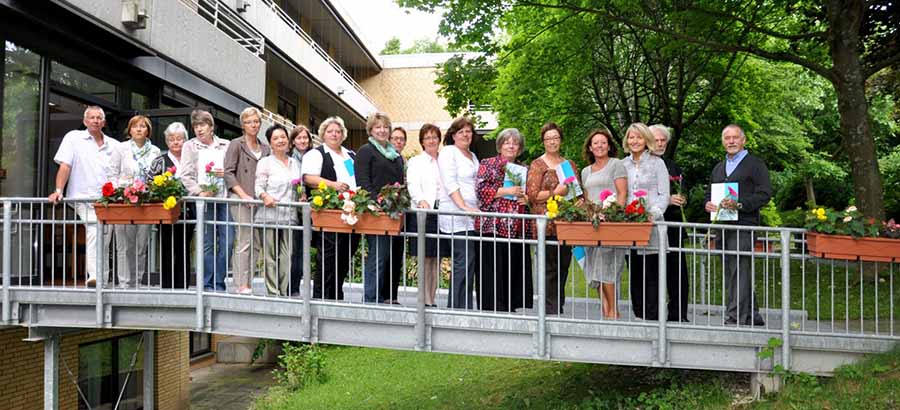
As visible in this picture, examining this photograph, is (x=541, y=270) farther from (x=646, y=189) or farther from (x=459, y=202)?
(x=646, y=189)

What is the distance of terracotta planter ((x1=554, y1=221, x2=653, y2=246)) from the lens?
6.30 m

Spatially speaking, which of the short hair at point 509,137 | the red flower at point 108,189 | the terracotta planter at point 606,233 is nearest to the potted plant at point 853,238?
the terracotta planter at point 606,233

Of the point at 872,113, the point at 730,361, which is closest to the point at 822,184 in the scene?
the point at 872,113

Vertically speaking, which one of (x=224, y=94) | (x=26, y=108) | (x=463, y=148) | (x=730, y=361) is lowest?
(x=730, y=361)

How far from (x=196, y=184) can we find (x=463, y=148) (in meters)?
2.86

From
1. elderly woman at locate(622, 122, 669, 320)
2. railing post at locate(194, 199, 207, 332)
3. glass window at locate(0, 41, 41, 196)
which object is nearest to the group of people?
elderly woman at locate(622, 122, 669, 320)

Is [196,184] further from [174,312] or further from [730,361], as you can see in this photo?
[730,361]

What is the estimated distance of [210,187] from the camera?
24.7 feet

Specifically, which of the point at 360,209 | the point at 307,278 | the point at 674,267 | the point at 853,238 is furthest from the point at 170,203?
the point at 853,238

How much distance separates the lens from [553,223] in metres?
6.71

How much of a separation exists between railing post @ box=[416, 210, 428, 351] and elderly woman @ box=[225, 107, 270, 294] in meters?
1.65

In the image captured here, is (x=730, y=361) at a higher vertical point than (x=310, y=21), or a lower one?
lower

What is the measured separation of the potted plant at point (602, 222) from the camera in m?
6.31

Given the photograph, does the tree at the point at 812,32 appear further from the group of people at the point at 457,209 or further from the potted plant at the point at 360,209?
the potted plant at the point at 360,209
